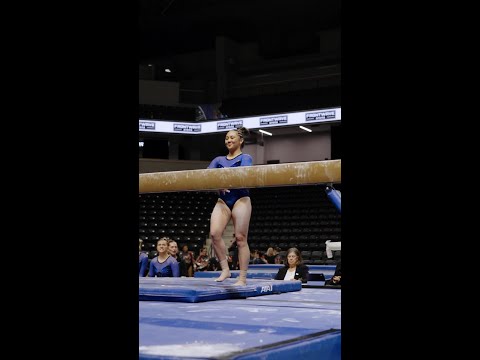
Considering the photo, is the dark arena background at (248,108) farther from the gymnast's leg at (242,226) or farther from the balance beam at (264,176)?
the balance beam at (264,176)

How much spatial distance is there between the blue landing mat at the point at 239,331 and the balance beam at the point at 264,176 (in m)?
0.84

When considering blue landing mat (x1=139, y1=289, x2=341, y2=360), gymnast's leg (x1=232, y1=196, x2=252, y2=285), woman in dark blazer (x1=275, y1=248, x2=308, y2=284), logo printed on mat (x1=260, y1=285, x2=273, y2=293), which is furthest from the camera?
woman in dark blazer (x1=275, y1=248, x2=308, y2=284)

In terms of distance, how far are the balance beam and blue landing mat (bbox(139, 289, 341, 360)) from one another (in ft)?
2.75

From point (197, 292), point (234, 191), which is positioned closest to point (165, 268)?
point (234, 191)

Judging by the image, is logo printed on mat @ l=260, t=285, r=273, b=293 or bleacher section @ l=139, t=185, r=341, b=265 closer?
logo printed on mat @ l=260, t=285, r=273, b=293

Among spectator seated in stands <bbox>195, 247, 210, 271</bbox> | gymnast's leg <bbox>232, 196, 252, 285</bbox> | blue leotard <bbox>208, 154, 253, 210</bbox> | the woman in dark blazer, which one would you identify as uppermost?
blue leotard <bbox>208, 154, 253, 210</bbox>

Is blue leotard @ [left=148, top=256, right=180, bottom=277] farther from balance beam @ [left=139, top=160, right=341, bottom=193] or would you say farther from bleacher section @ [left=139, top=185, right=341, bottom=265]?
bleacher section @ [left=139, top=185, right=341, bottom=265]

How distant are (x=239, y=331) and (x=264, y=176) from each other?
1.70m

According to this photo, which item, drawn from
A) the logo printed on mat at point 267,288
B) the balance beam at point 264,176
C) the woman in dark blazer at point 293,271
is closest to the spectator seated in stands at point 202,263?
the woman in dark blazer at point 293,271

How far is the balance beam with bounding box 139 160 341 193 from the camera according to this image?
3746mm

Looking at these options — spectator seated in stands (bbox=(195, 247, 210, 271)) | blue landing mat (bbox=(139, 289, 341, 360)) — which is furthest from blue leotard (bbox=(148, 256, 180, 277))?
spectator seated in stands (bbox=(195, 247, 210, 271))

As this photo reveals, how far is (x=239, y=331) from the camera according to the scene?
7.76 ft
